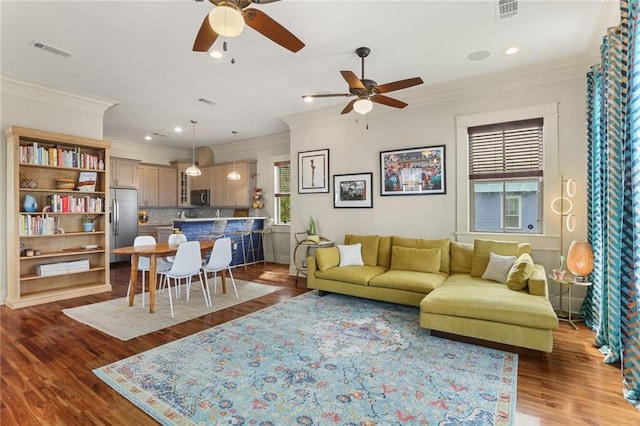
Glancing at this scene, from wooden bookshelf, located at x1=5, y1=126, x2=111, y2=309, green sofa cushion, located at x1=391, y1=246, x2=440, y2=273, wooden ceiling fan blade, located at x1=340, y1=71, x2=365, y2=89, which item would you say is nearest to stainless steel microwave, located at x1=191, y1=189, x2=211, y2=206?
wooden bookshelf, located at x1=5, y1=126, x2=111, y2=309

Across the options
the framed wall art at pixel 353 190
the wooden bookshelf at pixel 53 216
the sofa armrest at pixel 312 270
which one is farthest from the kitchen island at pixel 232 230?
the sofa armrest at pixel 312 270

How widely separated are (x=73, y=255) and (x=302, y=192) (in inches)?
152

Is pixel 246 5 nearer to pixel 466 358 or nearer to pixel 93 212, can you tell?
pixel 466 358

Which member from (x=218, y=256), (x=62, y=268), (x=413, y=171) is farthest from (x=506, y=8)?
(x=62, y=268)

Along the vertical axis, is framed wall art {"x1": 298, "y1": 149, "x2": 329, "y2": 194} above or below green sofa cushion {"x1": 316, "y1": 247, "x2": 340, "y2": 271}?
above

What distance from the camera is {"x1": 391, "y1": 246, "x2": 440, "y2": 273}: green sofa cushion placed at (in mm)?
4316

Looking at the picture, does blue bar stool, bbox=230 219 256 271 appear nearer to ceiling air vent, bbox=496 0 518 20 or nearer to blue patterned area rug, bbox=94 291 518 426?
blue patterned area rug, bbox=94 291 518 426

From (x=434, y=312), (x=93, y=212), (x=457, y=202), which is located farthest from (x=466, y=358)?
(x=93, y=212)

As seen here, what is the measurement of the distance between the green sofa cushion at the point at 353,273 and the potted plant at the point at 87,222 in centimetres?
367

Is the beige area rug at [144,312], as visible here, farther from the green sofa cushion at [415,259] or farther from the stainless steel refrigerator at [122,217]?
the stainless steel refrigerator at [122,217]

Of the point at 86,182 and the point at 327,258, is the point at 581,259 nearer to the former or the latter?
the point at 327,258

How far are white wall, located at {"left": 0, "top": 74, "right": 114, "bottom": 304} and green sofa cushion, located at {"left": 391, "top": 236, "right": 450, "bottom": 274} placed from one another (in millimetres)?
5081

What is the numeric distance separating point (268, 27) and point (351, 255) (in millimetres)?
3328

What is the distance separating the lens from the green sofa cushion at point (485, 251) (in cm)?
389
